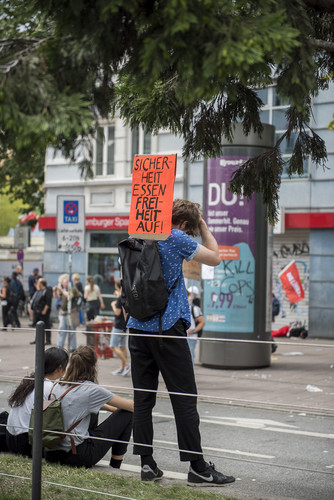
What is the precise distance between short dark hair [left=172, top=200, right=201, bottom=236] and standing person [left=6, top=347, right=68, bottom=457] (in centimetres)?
135

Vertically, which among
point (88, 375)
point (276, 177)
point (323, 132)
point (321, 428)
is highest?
point (323, 132)

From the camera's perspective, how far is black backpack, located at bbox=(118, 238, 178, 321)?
5285 millimetres

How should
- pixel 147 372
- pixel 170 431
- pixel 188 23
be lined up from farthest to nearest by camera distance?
pixel 170 431
pixel 147 372
pixel 188 23

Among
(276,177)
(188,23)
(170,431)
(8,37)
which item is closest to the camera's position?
(188,23)

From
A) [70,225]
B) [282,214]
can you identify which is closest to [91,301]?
[282,214]

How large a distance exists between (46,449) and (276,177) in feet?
8.37

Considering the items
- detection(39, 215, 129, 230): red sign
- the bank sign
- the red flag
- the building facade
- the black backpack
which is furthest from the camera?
detection(39, 215, 129, 230): red sign

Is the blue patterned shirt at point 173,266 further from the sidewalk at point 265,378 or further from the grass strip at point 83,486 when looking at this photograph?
the sidewalk at point 265,378

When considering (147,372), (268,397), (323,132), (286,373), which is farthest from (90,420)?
(323,132)

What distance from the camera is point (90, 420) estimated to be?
20.1 feet

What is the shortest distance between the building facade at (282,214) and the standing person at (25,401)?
1489 centimetres

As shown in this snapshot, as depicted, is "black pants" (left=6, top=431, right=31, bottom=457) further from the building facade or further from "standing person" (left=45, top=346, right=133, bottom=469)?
the building facade

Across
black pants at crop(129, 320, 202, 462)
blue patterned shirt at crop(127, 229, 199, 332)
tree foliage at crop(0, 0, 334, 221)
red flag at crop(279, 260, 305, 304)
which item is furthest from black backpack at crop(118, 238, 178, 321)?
red flag at crop(279, 260, 305, 304)

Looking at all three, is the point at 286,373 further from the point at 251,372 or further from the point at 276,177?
the point at 276,177
